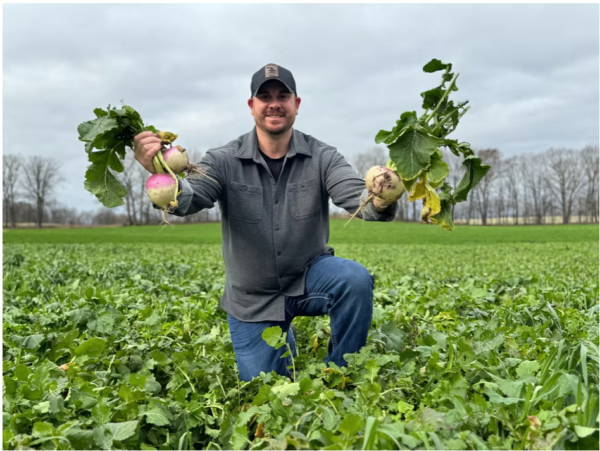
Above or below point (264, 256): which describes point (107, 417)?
below

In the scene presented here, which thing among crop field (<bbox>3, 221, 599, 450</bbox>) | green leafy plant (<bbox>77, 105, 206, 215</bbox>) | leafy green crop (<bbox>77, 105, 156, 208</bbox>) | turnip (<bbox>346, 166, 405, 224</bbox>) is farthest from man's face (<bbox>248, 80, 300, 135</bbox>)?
crop field (<bbox>3, 221, 599, 450</bbox>)

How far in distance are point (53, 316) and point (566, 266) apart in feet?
31.1

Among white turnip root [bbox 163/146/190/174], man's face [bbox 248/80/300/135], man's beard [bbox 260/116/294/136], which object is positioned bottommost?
white turnip root [bbox 163/146/190/174]

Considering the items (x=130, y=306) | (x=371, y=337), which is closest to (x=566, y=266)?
(x=371, y=337)

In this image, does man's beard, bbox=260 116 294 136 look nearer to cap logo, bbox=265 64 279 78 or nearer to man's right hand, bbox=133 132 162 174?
cap logo, bbox=265 64 279 78

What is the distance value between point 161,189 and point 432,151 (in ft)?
5.47

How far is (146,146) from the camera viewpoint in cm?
317

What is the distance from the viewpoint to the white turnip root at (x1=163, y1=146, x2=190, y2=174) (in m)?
3.21

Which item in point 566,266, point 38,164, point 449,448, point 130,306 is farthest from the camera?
point 38,164

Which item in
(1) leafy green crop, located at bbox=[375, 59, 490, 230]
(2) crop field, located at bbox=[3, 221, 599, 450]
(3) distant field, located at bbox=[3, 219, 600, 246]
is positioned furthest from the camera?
(3) distant field, located at bbox=[3, 219, 600, 246]

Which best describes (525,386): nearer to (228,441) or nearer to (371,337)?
(371,337)

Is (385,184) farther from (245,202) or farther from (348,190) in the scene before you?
(245,202)

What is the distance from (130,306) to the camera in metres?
4.76

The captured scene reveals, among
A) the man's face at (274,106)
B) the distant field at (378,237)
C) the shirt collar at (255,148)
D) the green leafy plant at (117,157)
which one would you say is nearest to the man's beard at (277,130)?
the man's face at (274,106)
